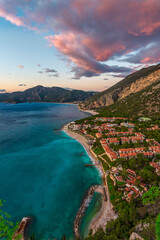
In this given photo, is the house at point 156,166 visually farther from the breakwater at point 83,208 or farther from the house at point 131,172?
the breakwater at point 83,208

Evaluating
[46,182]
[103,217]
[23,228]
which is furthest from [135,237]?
[46,182]

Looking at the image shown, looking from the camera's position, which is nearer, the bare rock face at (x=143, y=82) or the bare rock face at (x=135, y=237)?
the bare rock face at (x=135, y=237)

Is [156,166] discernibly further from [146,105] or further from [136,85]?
[136,85]

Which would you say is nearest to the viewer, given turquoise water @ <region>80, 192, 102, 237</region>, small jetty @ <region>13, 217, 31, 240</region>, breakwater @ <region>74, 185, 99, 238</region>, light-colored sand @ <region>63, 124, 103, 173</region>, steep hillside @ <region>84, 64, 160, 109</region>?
small jetty @ <region>13, 217, 31, 240</region>

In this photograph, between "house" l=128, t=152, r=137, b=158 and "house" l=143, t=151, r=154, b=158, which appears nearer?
"house" l=143, t=151, r=154, b=158

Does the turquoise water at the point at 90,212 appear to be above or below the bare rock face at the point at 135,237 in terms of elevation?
below

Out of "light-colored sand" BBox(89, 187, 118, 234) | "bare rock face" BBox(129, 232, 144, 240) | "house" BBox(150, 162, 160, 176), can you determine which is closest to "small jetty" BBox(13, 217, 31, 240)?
"light-colored sand" BBox(89, 187, 118, 234)

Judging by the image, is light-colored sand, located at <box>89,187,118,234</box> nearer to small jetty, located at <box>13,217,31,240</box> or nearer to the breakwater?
the breakwater

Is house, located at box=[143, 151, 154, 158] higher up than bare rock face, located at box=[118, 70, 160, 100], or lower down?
lower down

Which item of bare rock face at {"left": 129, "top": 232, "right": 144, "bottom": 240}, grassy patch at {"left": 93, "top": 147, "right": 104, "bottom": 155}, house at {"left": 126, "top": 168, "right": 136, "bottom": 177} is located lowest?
grassy patch at {"left": 93, "top": 147, "right": 104, "bottom": 155}

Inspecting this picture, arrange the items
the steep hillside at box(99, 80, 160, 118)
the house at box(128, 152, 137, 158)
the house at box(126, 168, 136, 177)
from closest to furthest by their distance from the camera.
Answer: the house at box(126, 168, 136, 177) → the house at box(128, 152, 137, 158) → the steep hillside at box(99, 80, 160, 118)

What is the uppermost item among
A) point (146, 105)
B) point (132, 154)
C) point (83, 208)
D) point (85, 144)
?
point (146, 105)

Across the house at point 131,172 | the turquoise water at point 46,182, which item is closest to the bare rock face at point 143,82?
the turquoise water at point 46,182
